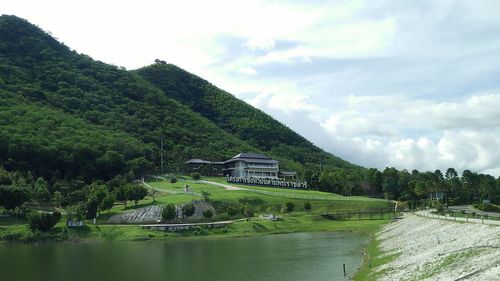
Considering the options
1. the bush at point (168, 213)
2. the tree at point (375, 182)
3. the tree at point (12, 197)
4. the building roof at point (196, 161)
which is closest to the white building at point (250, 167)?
the building roof at point (196, 161)

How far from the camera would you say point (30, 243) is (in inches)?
3383

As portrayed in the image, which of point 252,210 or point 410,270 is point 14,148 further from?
point 410,270

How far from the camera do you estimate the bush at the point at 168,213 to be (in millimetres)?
96562

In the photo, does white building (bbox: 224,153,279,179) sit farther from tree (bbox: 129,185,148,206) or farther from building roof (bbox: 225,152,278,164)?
tree (bbox: 129,185,148,206)

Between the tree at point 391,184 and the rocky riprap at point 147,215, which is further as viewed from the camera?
the tree at point 391,184

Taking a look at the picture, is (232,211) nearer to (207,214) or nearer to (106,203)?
(207,214)

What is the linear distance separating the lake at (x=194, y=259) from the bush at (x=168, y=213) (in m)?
13.6

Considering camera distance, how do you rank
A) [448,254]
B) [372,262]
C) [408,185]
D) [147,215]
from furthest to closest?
[408,185], [147,215], [372,262], [448,254]

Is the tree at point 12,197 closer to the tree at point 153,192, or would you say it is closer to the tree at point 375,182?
the tree at point 153,192

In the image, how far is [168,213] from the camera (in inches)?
3812

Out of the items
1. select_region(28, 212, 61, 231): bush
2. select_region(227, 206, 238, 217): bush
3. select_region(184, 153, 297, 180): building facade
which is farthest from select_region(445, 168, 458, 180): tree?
select_region(28, 212, 61, 231): bush

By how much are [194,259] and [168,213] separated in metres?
38.0

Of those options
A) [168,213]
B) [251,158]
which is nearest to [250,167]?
[251,158]

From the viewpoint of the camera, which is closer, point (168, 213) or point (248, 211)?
point (168, 213)
